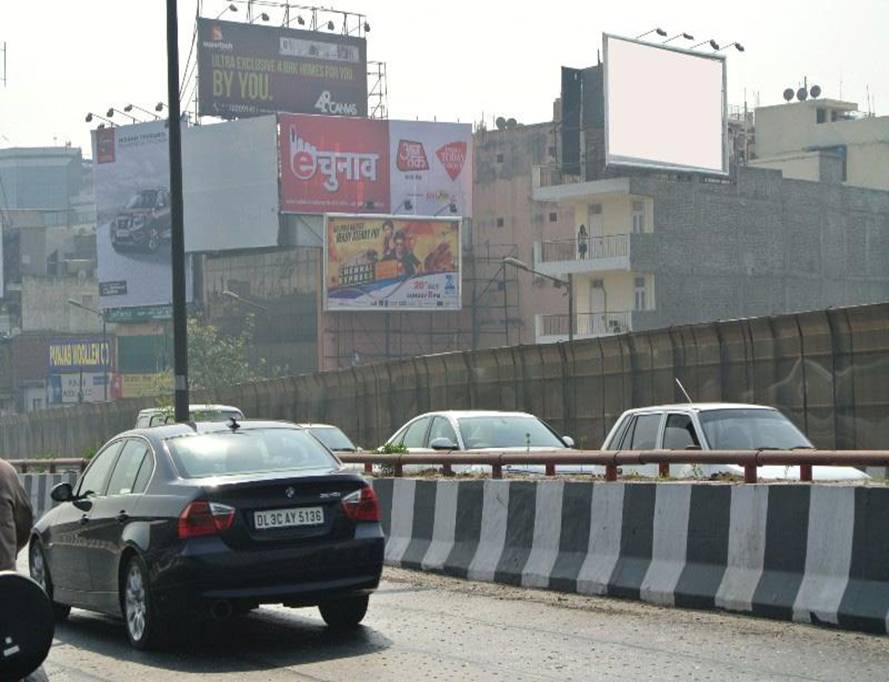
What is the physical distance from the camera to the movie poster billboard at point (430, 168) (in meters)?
108

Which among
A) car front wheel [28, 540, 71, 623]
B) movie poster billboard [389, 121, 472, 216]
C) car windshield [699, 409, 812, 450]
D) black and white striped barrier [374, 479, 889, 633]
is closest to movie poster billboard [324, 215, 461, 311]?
movie poster billboard [389, 121, 472, 216]

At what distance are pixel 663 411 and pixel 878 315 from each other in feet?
23.8

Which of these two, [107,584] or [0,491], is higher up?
[0,491]

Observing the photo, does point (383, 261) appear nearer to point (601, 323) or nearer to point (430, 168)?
point (430, 168)

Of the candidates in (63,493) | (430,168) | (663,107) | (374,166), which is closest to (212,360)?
(374,166)

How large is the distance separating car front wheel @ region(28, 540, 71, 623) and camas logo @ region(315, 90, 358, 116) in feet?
341

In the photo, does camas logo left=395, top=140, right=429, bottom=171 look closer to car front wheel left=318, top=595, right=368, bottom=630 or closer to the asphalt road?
the asphalt road

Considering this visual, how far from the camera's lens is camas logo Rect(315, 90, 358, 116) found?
117 m

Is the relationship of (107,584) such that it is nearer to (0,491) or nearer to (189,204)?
(0,491)

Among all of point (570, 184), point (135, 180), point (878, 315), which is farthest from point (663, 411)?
point (135, 180)

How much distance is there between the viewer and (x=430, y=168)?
358 feet

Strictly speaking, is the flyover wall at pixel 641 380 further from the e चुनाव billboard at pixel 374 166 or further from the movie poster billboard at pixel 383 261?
the e चुनाव billboard at pixel 374 166

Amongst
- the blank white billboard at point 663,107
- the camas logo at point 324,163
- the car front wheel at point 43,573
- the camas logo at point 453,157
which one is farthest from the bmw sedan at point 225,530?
the camas logo at point 453,157

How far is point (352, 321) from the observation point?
10531 cm
